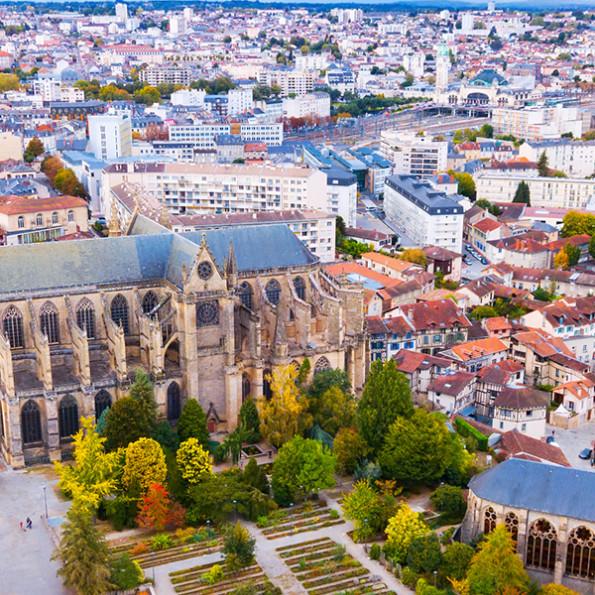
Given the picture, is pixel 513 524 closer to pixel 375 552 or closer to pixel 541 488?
pixel 541 488

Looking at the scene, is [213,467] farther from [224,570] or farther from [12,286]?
[12,286]

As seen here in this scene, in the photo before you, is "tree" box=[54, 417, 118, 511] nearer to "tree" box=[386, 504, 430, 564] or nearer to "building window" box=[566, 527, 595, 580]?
"tree" box=[386, 504, 430, 564]

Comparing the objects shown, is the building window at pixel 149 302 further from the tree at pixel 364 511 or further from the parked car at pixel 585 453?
the parked car at pixel 585 453

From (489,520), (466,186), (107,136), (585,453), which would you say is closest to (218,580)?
(489,520)

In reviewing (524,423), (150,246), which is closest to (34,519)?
(150,246)

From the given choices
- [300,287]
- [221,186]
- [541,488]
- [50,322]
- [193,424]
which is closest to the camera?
[541,488]

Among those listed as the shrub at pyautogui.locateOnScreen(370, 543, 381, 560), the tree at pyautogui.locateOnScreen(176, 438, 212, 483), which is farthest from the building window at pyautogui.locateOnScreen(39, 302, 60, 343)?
the shrub at pyautogui.locateOnScreen(370, 543, 381, 560)

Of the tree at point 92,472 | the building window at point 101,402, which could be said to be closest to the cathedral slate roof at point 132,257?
the building window at point 101,402
